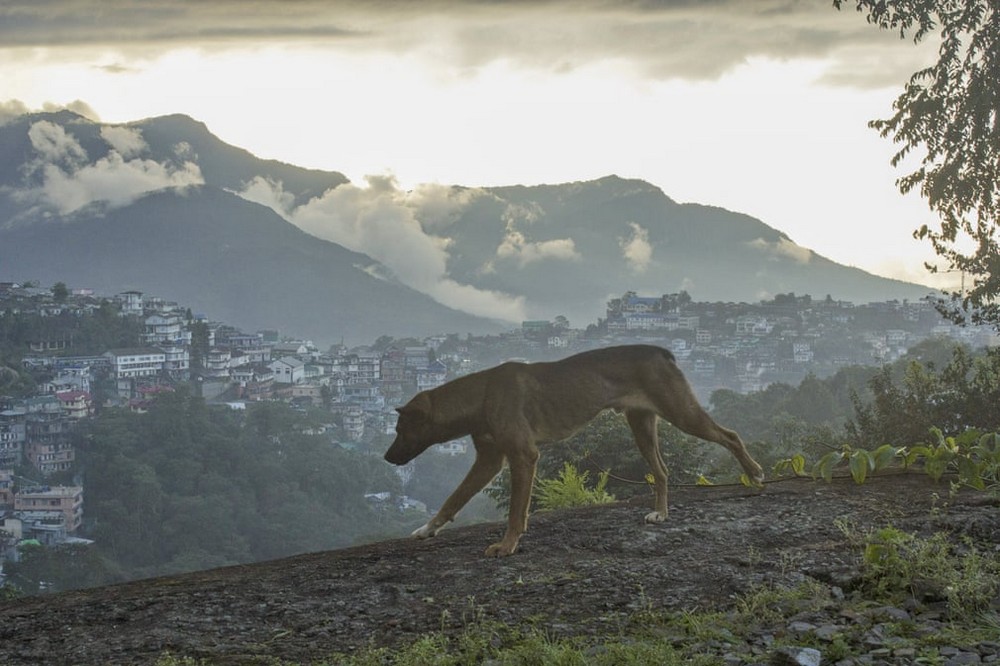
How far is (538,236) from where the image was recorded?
149 m

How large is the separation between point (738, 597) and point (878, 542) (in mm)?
924

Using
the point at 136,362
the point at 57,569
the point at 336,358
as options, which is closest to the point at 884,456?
the point at 57,569

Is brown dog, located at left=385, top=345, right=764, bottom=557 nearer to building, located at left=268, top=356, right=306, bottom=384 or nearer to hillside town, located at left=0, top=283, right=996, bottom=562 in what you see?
hillside town, located at left=0, top=283, right=996, bottom=562

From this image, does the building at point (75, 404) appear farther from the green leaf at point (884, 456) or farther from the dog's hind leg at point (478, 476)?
the green leaf at point (884, 456)

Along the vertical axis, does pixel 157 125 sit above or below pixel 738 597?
above

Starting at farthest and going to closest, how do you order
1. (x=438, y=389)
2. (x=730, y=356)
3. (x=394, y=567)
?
(x=730, y=356) → (x=438, y=389) → (x=394, y=567)

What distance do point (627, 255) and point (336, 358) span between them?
158 feet

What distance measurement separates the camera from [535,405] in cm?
694

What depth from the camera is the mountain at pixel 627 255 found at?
128875 mm

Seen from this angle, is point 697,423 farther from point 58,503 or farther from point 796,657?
point 58,503

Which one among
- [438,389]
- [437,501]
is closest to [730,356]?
[437,501]

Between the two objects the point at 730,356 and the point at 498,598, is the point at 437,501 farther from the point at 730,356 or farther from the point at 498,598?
the point at 498,598

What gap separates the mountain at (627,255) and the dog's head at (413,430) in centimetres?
11747

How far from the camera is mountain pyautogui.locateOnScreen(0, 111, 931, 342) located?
135 metres
